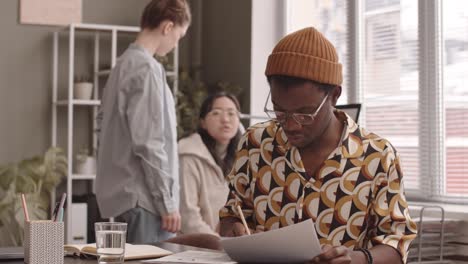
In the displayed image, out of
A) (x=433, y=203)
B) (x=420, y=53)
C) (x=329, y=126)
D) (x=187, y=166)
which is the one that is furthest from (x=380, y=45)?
(x=329, y=126)

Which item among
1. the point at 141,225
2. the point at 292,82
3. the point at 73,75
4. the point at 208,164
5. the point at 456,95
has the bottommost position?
the point at 141,225

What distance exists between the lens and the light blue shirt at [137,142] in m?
3.05

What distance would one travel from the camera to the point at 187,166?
13.0ft

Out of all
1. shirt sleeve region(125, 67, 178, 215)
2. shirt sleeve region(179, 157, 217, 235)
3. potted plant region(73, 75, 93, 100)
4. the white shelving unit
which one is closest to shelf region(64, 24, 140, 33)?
the white shelving unit

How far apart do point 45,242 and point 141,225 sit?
1.23 metres

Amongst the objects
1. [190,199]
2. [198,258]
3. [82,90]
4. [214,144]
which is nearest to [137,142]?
[190,199]

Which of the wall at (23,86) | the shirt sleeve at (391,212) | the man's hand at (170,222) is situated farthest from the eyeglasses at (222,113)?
the shirt sleeve at (391,212)

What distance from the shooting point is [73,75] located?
5.73m

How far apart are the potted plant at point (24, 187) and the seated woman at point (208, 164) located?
1600 millimetres

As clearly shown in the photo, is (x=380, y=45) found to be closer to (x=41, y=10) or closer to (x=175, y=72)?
(x=175, y=72)

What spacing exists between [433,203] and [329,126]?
245 cm

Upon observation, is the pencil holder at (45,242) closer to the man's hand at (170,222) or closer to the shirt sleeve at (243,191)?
the shirt sleeve at (243,191)

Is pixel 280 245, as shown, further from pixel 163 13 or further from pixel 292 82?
pixel 163 13

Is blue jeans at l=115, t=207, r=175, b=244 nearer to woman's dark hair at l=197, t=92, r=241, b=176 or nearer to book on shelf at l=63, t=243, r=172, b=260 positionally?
book on shelf at l=63, t=243, r=172, b=260
